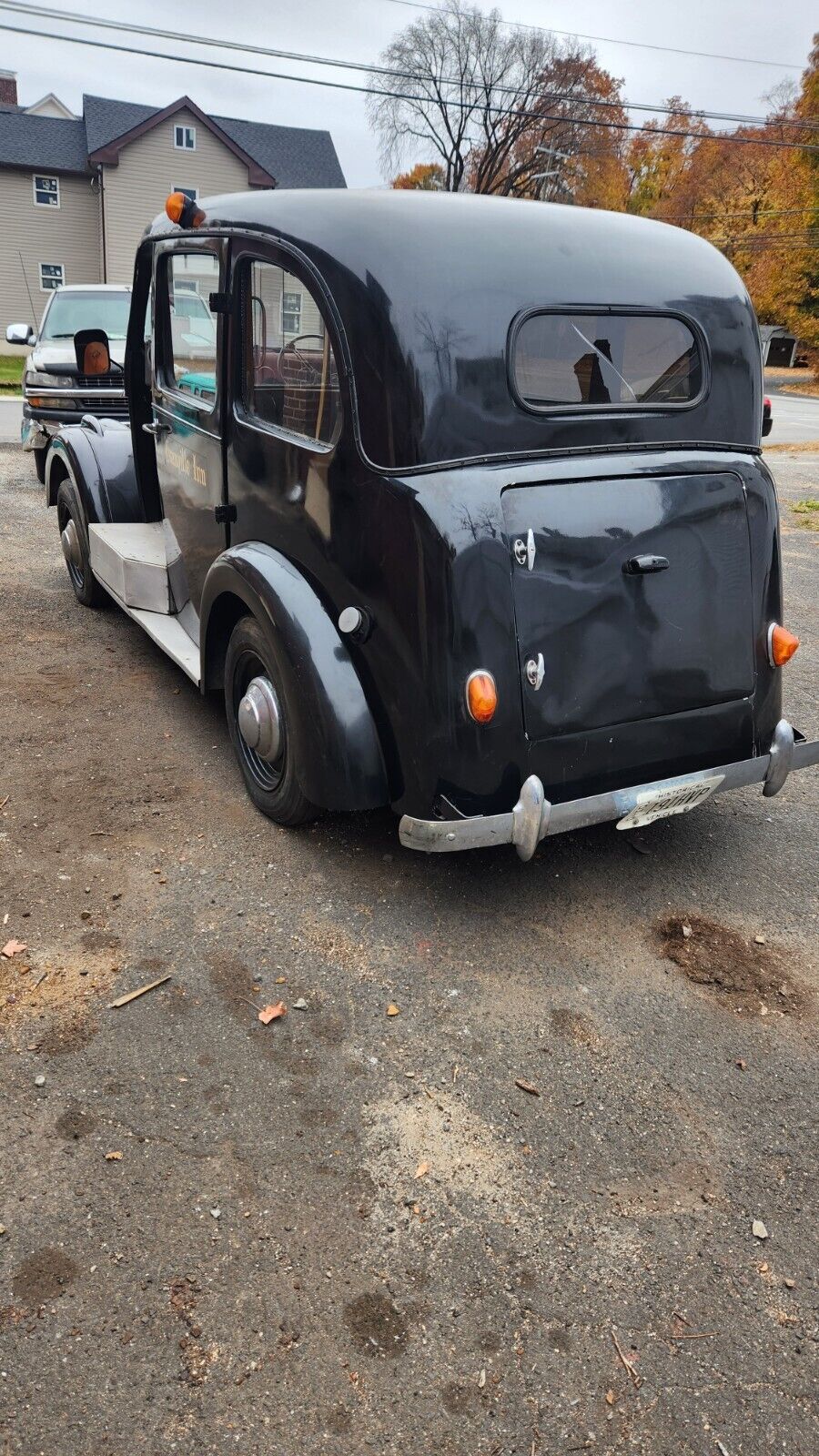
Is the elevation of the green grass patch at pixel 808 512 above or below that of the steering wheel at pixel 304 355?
below

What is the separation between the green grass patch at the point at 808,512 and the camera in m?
10.6

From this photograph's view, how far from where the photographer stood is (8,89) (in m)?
42.5

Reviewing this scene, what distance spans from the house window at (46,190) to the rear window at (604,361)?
3882 centimetres

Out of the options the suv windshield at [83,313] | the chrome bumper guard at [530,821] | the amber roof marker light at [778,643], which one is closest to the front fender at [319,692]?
the chrome bumper guard at [530,821]

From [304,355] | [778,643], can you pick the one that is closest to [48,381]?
[304,355]

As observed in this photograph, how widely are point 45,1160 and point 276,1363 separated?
766mm

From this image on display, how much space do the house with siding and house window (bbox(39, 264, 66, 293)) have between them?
33 millimetres

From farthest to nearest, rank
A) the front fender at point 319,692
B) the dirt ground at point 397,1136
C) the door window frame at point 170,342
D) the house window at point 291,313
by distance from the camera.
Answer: the door window frame at point 170,342
the house window at point 291,313
the front fender at point 319,692
the dirt ground at point 397,1136

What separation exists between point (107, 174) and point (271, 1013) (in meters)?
37.8

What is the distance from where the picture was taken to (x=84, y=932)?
3213mm

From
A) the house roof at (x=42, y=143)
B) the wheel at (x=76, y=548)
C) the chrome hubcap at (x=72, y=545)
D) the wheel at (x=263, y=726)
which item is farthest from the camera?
the house roof at (x=42, y=143)

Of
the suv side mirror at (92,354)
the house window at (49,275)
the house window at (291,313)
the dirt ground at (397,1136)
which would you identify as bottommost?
the dirt ground at (397,1136)

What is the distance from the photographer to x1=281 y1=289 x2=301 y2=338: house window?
342cm

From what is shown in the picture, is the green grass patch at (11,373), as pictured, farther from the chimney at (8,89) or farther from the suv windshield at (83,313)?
the chimney at (8,89)
